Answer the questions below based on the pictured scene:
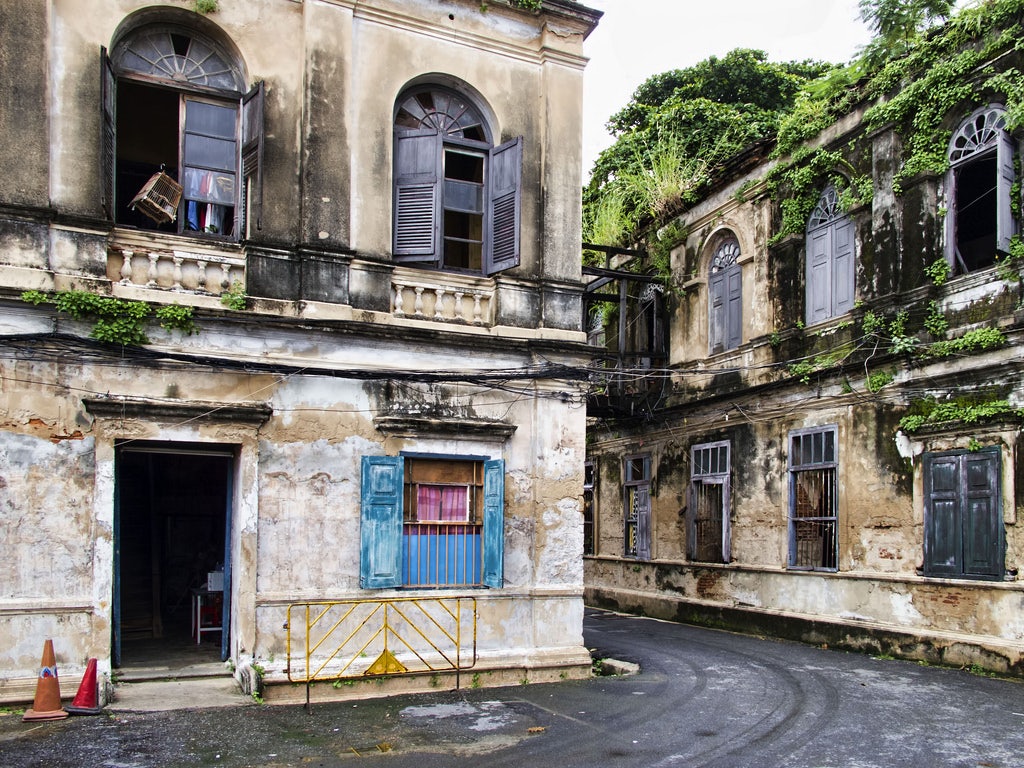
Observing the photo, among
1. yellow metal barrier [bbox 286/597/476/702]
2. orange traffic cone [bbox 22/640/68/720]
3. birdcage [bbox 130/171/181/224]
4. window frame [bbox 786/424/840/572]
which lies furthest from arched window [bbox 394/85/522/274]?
window frame [bbox 786/424/840/572]

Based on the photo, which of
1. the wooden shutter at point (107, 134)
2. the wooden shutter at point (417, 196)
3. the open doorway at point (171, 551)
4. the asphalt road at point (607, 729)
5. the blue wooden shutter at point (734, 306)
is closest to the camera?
the asphalt road at point (607, 729)

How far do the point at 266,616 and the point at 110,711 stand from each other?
1711mm

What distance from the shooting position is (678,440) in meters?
18.5

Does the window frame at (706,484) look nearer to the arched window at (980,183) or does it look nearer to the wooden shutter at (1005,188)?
the arched window at (980,183)

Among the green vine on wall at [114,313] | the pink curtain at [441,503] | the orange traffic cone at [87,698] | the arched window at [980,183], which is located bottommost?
the orange traffic cone at [87,698]

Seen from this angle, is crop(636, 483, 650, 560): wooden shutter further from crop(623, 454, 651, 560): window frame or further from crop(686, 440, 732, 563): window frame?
crop(686, 440, 732, 563): window frame

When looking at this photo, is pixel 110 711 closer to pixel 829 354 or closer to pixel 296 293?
pixel 296 293

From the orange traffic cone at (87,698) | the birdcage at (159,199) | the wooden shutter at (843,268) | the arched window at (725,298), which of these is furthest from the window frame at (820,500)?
the orange traffic cone at (87,698)

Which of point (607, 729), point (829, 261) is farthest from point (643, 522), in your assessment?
point (607, 729)

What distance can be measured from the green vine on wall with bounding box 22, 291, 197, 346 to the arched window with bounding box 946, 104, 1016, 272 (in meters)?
9.80

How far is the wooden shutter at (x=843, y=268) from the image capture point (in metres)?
14.4

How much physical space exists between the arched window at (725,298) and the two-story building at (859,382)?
48 millimetres

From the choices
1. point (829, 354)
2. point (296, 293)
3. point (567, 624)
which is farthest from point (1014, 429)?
point (296, 293)

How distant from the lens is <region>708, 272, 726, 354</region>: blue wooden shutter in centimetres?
1748
